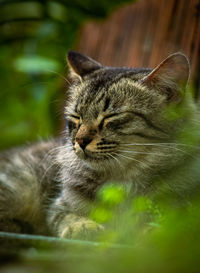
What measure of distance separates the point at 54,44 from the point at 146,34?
135 cm

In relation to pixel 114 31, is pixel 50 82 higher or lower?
lower

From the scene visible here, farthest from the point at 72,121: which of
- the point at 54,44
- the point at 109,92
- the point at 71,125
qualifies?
the point at 54,44

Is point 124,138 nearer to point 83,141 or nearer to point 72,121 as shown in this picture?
point 83,141

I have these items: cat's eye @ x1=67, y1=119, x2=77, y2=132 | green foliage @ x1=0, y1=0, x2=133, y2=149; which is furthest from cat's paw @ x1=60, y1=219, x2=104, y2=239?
green foliage @ x1=0, y1=0, x2=133, y2=149

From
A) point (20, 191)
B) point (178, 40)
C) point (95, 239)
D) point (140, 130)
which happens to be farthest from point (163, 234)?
point (178, 40)

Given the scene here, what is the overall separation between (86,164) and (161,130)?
18.1 inches

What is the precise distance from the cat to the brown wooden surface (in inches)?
24.9

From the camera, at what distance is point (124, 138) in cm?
246

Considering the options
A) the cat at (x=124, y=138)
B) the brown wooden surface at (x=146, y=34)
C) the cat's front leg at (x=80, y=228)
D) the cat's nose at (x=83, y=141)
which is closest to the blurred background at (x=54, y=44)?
the brown wooden surface at (x=146, y=34)

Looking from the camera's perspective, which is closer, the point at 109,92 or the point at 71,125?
the point at 109,92

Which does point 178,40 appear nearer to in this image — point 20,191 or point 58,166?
point 58,166

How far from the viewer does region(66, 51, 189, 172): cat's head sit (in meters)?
2.43

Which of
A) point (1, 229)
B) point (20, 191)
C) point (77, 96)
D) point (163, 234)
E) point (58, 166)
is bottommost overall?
A: point (1, 229)

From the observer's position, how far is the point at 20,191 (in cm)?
302
